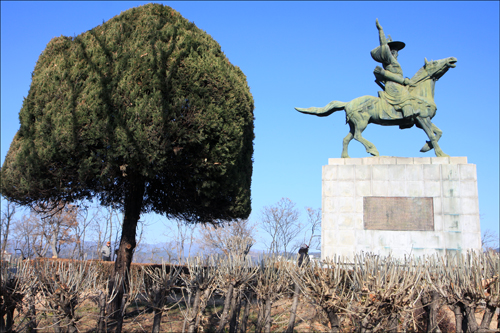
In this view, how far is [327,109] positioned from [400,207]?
13.0ft

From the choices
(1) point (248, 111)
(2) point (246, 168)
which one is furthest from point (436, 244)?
(1) point (248, 111)

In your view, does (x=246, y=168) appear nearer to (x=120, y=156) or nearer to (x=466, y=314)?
(x=120, y=156)

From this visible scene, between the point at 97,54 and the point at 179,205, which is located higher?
the point at 97,54

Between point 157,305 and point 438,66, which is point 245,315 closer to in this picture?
point 157,305

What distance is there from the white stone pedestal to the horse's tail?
6.33 ft

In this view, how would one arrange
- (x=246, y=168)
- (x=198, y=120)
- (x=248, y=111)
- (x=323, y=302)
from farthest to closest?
(x=246, y=168) < (x=248, y=111) < (x=198, y=120) < (x=323, y=302)

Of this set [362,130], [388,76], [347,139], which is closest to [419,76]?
[388,76]

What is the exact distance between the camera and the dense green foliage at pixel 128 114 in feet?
29.5

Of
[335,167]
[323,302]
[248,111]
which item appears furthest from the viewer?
[335,167]

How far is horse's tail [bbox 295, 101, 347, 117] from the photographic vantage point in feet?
44.5

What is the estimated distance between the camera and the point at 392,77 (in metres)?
13.1

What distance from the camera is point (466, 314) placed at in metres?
7.99

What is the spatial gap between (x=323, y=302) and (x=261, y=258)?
2252 mm

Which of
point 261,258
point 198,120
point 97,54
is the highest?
point 97,54
